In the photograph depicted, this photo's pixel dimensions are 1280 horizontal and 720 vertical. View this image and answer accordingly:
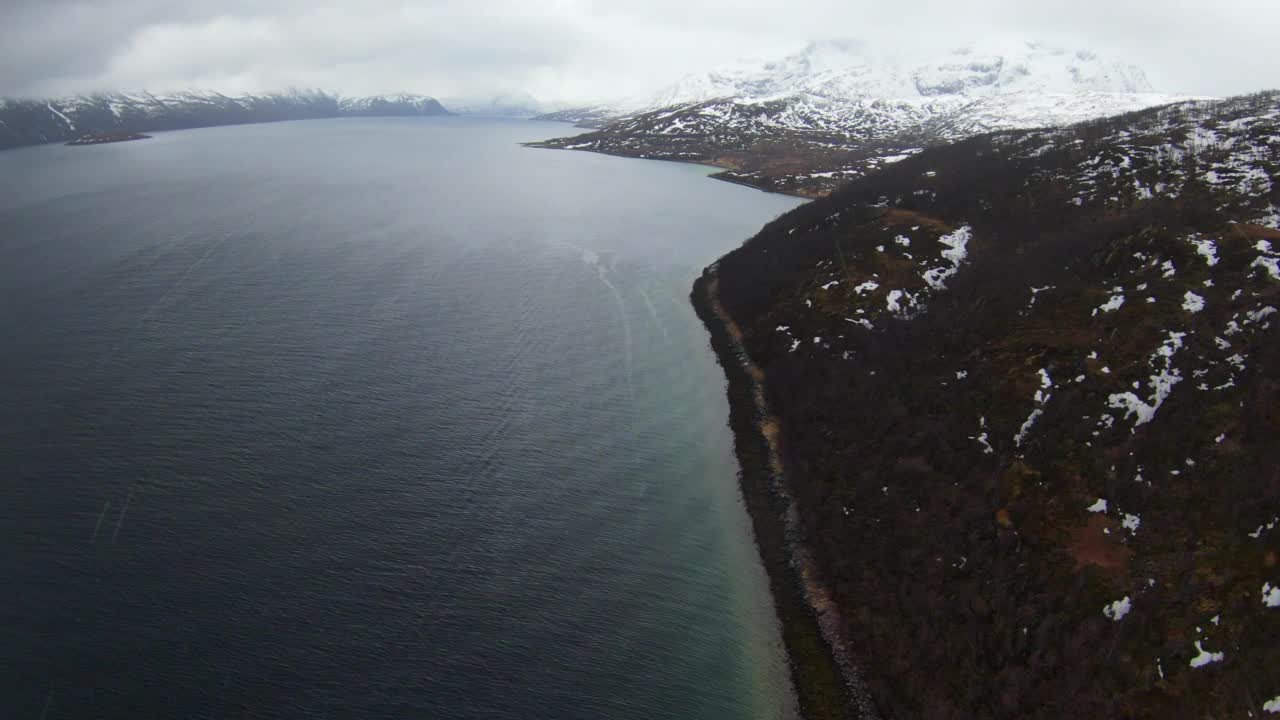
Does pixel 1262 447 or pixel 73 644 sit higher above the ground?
pixel 1262 447

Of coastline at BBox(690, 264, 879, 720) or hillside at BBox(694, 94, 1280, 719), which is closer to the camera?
hillside at BBox(694, 94, 1280, 719)

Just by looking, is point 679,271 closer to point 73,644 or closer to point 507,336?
point 507,336

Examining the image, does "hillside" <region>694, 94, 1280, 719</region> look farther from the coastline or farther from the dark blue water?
the dark blue water

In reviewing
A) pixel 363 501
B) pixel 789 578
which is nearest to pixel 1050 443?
pixel 789 578

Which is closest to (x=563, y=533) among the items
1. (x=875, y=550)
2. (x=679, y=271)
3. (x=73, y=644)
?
(x=875, y=550)

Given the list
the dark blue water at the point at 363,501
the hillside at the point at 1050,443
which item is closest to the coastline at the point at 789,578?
the hillside at the point at 1050,443

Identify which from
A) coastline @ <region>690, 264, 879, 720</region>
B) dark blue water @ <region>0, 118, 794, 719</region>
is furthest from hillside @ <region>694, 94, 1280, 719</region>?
dark blue water @ <region>0, 118, 794, 719</region>
